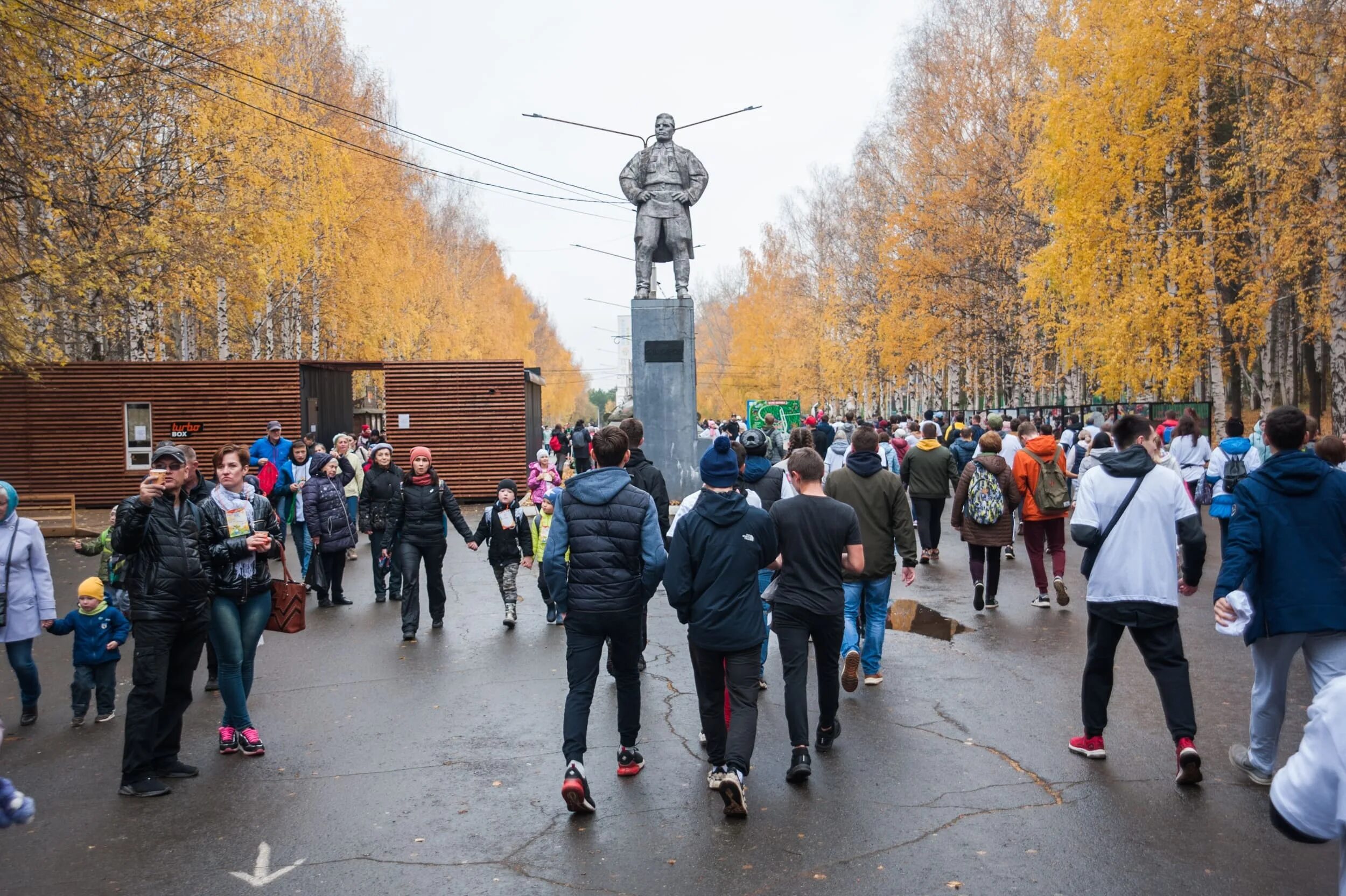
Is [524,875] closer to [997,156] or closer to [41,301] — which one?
[41,301]

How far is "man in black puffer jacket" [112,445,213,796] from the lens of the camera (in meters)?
5.55

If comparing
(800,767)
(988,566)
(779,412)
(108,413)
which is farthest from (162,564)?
(779,412)

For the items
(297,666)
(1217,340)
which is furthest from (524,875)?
(1217,340)

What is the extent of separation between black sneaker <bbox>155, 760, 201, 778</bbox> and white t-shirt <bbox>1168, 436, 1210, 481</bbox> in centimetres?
1204

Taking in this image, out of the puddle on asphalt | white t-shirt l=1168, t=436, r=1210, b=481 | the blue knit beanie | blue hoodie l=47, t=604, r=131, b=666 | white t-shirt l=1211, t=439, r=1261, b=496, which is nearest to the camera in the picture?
the blue knit beanie

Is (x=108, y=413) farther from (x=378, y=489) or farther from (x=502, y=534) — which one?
(x=502, y=534)

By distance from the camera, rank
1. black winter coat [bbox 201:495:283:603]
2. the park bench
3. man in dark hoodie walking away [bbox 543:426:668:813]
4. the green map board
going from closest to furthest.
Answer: man in dark hoodie walking away [bbox 543:426:668:813] → black winter coat [bbox 201:495:283:603] → the park bench → the green map board

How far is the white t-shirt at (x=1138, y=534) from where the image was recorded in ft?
17.5

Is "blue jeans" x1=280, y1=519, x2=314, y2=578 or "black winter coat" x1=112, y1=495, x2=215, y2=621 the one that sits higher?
"black winter coat" x1=112, y1=495, x2=215, y2=621

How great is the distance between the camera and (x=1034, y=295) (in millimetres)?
24297

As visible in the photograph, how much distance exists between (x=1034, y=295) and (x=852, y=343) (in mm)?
14957

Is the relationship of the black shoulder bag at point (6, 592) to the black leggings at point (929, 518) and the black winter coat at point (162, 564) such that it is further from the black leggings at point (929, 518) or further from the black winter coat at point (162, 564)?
the black leggings at point (929, 518)

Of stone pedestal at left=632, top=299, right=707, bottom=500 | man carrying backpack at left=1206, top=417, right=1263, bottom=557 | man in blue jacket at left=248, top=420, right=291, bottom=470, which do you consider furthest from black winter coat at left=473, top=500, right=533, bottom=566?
stone pedestal at left=632, top=299, right=707, bottom=500

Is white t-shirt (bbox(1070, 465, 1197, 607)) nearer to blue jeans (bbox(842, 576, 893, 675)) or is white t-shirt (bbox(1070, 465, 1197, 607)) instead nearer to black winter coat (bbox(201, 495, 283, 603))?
blue jeans (bbox(842, 576, 893, 675))
